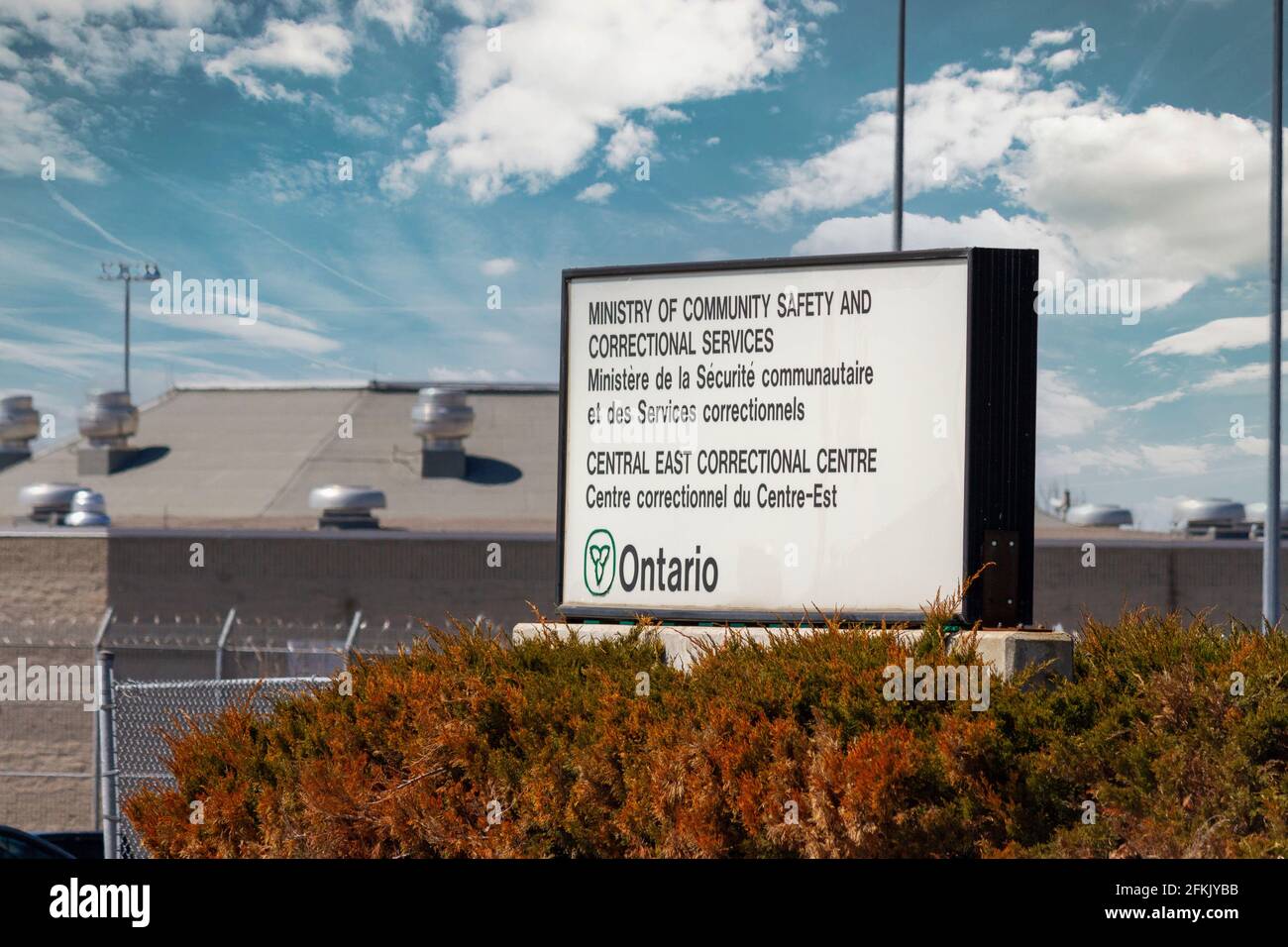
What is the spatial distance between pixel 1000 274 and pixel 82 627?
1205 inches

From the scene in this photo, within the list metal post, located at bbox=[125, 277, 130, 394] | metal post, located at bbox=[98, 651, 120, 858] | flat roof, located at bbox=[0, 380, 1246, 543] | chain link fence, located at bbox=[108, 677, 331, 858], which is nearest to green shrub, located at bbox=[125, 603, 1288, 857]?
chain link fence, located at bbox=[108, 677, 331, 858]

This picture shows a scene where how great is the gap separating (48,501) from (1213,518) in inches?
1351

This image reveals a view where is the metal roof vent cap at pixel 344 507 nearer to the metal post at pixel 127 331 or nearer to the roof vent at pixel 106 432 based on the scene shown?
the roof vent at pixel 106 432

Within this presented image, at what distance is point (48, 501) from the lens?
39.2 meters

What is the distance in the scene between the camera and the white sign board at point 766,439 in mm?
6816

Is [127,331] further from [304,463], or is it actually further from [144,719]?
[144,719]

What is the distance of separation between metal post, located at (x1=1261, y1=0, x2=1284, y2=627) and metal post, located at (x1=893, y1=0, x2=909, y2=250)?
758 cm

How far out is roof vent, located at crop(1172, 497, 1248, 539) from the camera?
3672 cm

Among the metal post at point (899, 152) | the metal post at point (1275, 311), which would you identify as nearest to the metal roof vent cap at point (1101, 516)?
the metal post at point (1275, 311)

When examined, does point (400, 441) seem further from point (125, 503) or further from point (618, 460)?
point (618, 460)

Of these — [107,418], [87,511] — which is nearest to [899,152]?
[87,511]

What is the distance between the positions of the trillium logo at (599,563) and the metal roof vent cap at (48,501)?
116 ft
